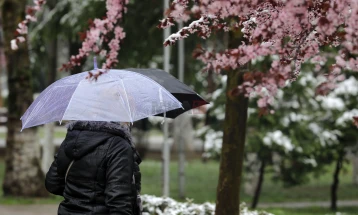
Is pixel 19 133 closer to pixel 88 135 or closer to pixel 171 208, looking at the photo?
pixel 171 208

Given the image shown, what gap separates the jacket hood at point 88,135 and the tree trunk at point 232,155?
2.95 metres

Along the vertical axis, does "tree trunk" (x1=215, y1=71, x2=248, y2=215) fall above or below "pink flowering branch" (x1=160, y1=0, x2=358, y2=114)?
below

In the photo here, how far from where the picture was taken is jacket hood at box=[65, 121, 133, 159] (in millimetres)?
4625

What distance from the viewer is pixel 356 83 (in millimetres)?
15516

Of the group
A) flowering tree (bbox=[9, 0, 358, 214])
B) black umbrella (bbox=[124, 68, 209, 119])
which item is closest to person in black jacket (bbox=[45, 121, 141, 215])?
flowering tree (bbox=[9, 0, 358, 214])

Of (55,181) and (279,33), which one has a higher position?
(279,33)

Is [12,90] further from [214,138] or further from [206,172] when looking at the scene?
[206,172]

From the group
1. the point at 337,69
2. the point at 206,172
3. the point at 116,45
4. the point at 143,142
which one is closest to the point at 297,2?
the point at 337,69

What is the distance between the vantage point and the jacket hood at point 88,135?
15.2ft

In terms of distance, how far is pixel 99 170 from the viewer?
4586mm

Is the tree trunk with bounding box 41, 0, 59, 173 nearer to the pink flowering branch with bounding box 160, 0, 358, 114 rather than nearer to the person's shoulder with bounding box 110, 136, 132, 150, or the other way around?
the person's shoulder with bounding box 110, 136, 132, 150

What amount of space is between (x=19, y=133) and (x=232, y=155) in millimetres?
Answer: 6882

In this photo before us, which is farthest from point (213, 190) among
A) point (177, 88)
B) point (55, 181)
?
point (55, 181)

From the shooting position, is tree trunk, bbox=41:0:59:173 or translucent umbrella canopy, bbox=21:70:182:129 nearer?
translucent umbrella canopy, bbox=21:70:182:129
